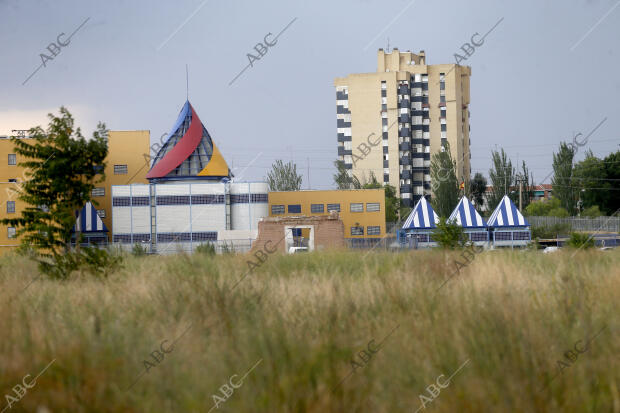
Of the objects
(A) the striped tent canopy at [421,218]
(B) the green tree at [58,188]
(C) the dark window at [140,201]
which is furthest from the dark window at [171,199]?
(B) the green tree at [58,188]

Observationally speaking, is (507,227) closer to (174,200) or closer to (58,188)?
(174,200)

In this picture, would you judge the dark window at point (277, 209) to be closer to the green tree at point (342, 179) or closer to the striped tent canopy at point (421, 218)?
the striped tent canopy at point (421, 218)

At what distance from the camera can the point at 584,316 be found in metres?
6.84

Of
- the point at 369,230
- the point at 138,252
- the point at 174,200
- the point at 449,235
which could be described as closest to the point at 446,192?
the point at 369,230

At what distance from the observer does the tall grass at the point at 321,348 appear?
17.3ft

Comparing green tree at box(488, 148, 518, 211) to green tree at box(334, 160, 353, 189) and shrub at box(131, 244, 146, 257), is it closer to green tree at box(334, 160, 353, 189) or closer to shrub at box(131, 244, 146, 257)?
green tree at box(334, 160, 353, 189)

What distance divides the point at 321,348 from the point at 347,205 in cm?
5740

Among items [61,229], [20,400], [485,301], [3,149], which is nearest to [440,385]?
[485,301]

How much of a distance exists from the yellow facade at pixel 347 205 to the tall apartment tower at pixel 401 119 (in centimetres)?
4085

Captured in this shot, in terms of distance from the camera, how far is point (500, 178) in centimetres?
8162

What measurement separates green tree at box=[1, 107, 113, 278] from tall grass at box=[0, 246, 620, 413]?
533 cm

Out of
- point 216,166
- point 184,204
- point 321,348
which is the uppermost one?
point 216,166

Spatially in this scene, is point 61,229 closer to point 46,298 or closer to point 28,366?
point 46,298

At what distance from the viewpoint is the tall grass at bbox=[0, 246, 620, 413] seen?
17.3 ft
